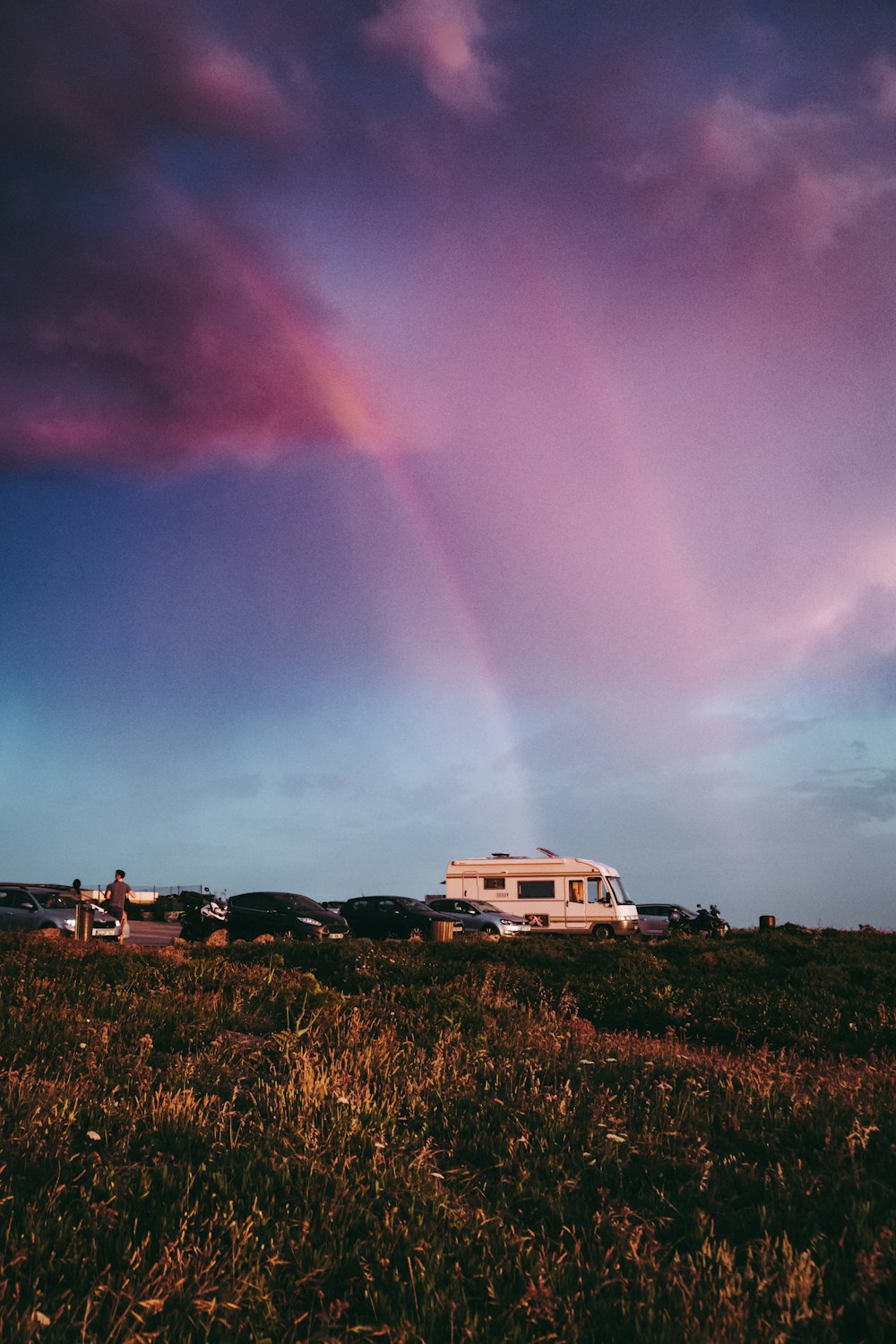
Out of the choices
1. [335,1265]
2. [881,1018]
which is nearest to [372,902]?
[881,1018]

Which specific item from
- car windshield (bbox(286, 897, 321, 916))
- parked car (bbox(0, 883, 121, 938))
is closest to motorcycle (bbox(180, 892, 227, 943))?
car windshield (bbox(286, 897, 321, 916))

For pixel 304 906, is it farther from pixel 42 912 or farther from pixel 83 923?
pixel 83 923

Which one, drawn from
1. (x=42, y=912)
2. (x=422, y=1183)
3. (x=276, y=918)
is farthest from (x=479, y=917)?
(x=422, y=1183)

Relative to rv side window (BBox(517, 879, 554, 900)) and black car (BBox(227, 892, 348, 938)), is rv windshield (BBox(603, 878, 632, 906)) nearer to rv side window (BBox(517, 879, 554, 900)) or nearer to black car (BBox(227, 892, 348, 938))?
rv side window (BBox(517, 879, 554, 900))

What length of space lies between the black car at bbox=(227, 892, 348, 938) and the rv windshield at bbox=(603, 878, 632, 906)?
39.2ft

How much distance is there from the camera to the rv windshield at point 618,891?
118 feet

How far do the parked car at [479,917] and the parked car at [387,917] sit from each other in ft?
4.10

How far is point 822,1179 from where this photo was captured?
4883mm

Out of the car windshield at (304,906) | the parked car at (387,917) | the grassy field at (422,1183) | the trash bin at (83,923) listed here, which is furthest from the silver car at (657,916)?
the grassy field at (422,1183)

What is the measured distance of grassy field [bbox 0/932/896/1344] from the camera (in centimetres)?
354

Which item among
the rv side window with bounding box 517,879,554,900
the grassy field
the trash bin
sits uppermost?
the rv side window with bounding box 517,879,554,900

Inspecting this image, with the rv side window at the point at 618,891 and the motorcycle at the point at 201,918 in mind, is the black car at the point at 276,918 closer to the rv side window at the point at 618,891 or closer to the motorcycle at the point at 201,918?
the motorcycle at the point at 201,918

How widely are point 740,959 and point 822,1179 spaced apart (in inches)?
606

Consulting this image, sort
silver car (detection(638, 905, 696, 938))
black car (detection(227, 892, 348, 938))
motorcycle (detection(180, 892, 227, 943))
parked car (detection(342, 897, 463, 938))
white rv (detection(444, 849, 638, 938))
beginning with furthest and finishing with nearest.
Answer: silver car (detection(638, 905, 696, 938)), white rv (detection(444, 849, 638, 938)), parked car (detection(342, 897, 463, 938)), motorcycle (detection(180, 892, 227, 943)), black car (detection(227, 892, 348, 938))
